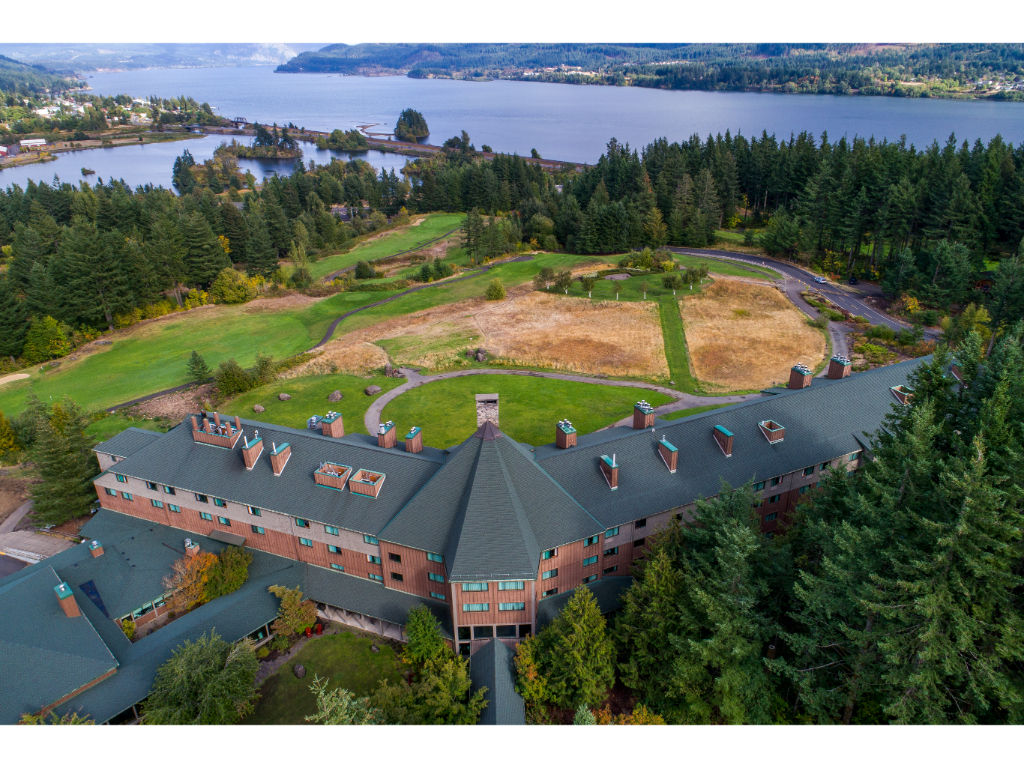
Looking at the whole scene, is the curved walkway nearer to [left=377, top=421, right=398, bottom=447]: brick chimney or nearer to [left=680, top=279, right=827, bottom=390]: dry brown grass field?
[left=680, top=279, right=827, bottom=390]: dry brown grass field

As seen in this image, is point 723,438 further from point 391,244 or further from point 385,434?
point 391,244

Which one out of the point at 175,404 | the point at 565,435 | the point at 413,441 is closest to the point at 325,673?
the point at 413,441

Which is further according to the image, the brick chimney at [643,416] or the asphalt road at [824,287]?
the asphalt road at [824,287]

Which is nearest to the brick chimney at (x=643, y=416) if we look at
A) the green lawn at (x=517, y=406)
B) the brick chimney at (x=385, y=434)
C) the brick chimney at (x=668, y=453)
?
the brick chimney at (x=668, y=453)

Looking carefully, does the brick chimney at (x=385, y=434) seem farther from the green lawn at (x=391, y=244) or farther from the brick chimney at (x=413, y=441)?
the green lawn at (x=391, y=244)

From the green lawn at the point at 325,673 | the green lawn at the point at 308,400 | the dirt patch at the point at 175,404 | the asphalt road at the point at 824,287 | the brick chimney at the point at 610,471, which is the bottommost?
the green lawn at the point at 325,673

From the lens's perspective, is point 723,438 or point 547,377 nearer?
point 723,438
